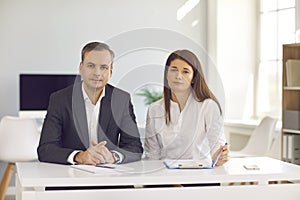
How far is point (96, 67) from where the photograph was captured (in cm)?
260

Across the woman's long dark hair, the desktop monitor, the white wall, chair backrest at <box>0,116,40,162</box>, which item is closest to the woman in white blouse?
the woman's long dark hair

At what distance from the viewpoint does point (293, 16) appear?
5.72m

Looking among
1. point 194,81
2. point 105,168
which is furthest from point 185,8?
point 105,168

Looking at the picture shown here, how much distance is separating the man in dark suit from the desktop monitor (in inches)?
116

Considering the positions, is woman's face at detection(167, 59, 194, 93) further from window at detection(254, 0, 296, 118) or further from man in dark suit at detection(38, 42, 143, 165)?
window at detection(254, 0, 296, 118)

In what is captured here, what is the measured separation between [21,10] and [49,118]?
3.28 metres

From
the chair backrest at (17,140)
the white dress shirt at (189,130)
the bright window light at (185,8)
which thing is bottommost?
the chair backrest at (17,140)

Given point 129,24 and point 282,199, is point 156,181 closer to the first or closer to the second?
point 282,199

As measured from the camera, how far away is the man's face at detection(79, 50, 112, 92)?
8.52 ft

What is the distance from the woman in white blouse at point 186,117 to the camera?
2.73 m

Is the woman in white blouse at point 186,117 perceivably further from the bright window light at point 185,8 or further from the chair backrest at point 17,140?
the bright window light at point 185,8

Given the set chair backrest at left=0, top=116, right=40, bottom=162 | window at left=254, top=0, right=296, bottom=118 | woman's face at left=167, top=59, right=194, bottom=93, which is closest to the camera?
woman's face at left=167, top=59, right=194, bottom=93

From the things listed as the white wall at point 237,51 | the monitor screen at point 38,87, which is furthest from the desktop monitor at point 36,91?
the white wall at point 237,51

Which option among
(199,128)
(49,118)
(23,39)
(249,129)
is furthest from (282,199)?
(23,39)
